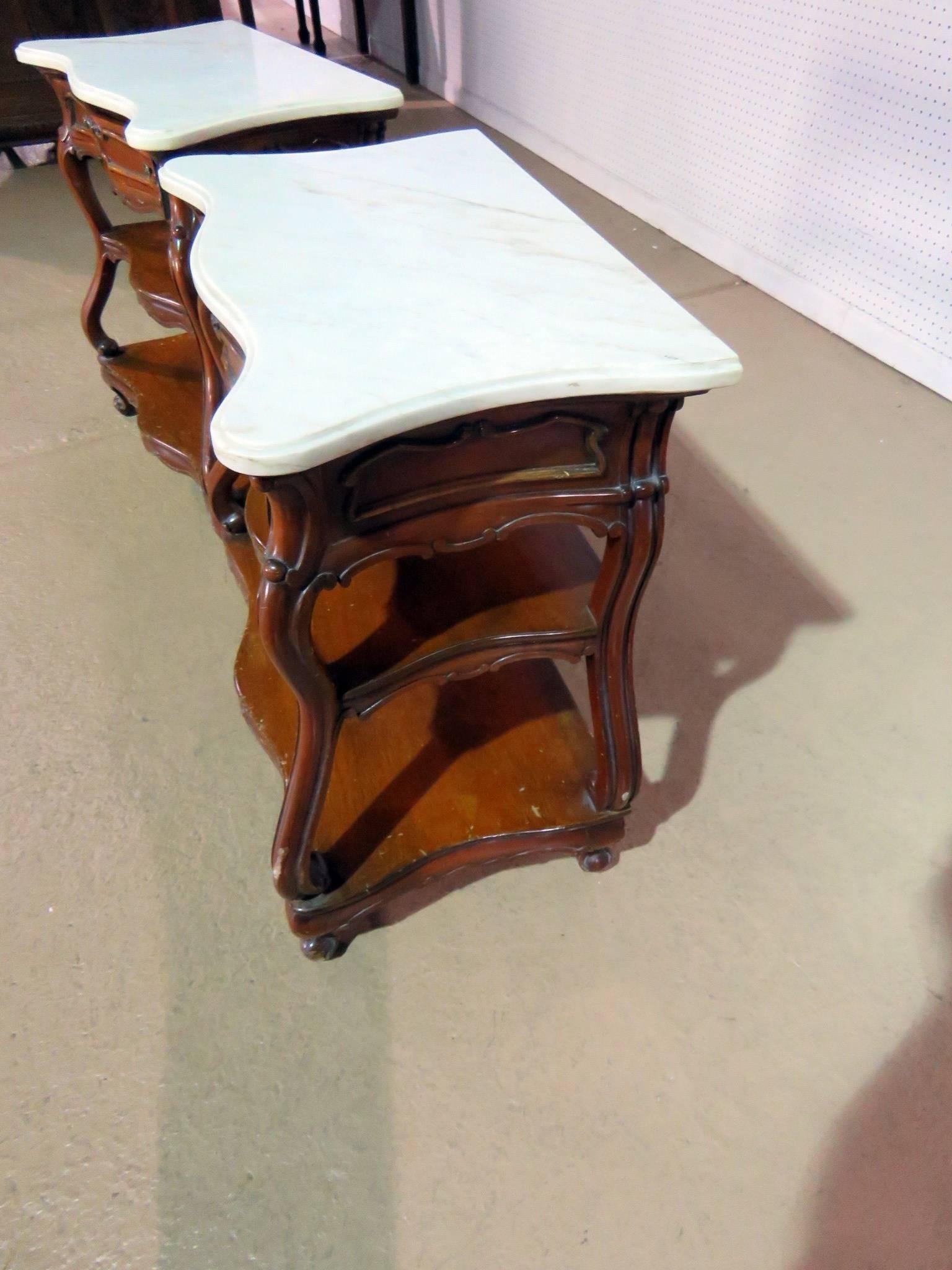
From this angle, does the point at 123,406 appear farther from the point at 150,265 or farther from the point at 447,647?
the point at 447,647

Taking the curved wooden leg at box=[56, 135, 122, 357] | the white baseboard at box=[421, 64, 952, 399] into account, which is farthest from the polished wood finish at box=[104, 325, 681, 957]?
the white baseboard at box=[421, 64, 952, 399]

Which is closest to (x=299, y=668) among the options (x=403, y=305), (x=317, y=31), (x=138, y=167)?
(x=403, y=305)

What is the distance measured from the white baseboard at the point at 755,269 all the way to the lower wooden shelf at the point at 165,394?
157 cm

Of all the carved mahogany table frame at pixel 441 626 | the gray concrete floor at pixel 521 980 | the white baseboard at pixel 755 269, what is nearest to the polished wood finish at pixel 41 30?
the white baseboard at pixel 755 269

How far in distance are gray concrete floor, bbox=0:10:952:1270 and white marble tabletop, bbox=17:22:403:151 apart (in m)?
0.71

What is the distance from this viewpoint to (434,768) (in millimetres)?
965

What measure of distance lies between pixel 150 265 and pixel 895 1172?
1.78m

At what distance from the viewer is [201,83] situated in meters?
1.27

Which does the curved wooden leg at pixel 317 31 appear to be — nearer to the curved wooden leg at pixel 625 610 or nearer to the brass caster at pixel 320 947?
the curved wooden leg at pixel 625 610

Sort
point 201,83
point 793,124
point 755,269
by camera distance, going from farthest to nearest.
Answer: point 755,269 → point 793,124 → point 201,83

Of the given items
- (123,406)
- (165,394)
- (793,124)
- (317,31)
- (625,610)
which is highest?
(317,31)

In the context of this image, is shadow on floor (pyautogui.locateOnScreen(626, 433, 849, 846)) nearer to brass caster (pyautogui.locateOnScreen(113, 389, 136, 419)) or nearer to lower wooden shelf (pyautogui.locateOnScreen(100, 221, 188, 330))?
lower wooden shelf (pyautogui.locateOnScreen(100, 221, 188, 330))

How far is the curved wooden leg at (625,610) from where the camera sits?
0.70m

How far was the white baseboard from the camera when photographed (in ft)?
6.35
